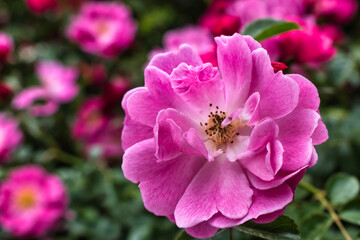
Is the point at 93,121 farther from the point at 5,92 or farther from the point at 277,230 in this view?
the point at 277,230

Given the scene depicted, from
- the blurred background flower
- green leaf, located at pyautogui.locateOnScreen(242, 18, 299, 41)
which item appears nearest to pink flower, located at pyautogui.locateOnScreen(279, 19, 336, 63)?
the blurred background flower

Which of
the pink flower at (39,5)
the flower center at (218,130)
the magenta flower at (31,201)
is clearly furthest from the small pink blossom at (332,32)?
the pink flower at (39,5)

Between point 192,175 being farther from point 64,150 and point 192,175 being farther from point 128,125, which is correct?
point 64,150

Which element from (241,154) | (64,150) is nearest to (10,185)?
(64,150)

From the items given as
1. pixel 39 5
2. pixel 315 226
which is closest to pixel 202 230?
pixel 315 226

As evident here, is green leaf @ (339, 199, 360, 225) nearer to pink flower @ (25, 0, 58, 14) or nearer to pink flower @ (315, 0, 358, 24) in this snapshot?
pink flower @ (315, 0, 358, 24)

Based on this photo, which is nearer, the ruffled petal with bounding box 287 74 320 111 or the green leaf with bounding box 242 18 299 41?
the ruffled petal with bounding box 287 74 320 111
